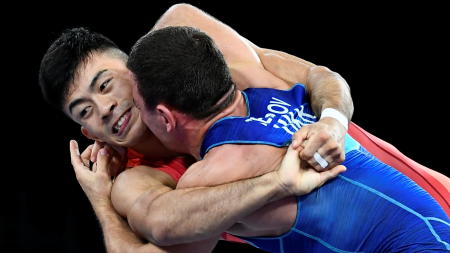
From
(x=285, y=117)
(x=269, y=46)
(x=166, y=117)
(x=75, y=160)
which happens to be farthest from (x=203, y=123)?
(x=269, y=46)

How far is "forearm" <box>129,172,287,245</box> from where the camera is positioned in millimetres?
2156

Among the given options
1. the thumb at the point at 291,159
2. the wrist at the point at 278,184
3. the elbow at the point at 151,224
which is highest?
the thumb at the point at 291,159

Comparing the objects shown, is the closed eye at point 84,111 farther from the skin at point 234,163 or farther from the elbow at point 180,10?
the elbow at point 180,10

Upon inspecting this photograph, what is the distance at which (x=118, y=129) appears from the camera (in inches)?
105

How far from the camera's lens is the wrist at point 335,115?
92.7 inches

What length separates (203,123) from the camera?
2.36 m

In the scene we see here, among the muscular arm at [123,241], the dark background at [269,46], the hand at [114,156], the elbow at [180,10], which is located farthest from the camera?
the dark background at [269,46]

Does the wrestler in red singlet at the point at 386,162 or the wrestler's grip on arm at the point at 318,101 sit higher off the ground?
the wrestler's grip on arm at the point at 318,101

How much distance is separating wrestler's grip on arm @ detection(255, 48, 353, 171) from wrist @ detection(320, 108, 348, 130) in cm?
2

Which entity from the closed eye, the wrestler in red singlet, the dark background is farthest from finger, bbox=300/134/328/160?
the dark background

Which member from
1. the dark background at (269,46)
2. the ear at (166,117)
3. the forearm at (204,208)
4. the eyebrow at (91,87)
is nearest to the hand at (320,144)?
the forearm at (204,208)

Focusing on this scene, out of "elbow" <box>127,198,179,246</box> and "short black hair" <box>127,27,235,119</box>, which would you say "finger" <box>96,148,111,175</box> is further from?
"short black hair" <box>127,27,235,119</box>

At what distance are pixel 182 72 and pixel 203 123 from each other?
196mm

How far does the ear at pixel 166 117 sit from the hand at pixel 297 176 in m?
0.40
